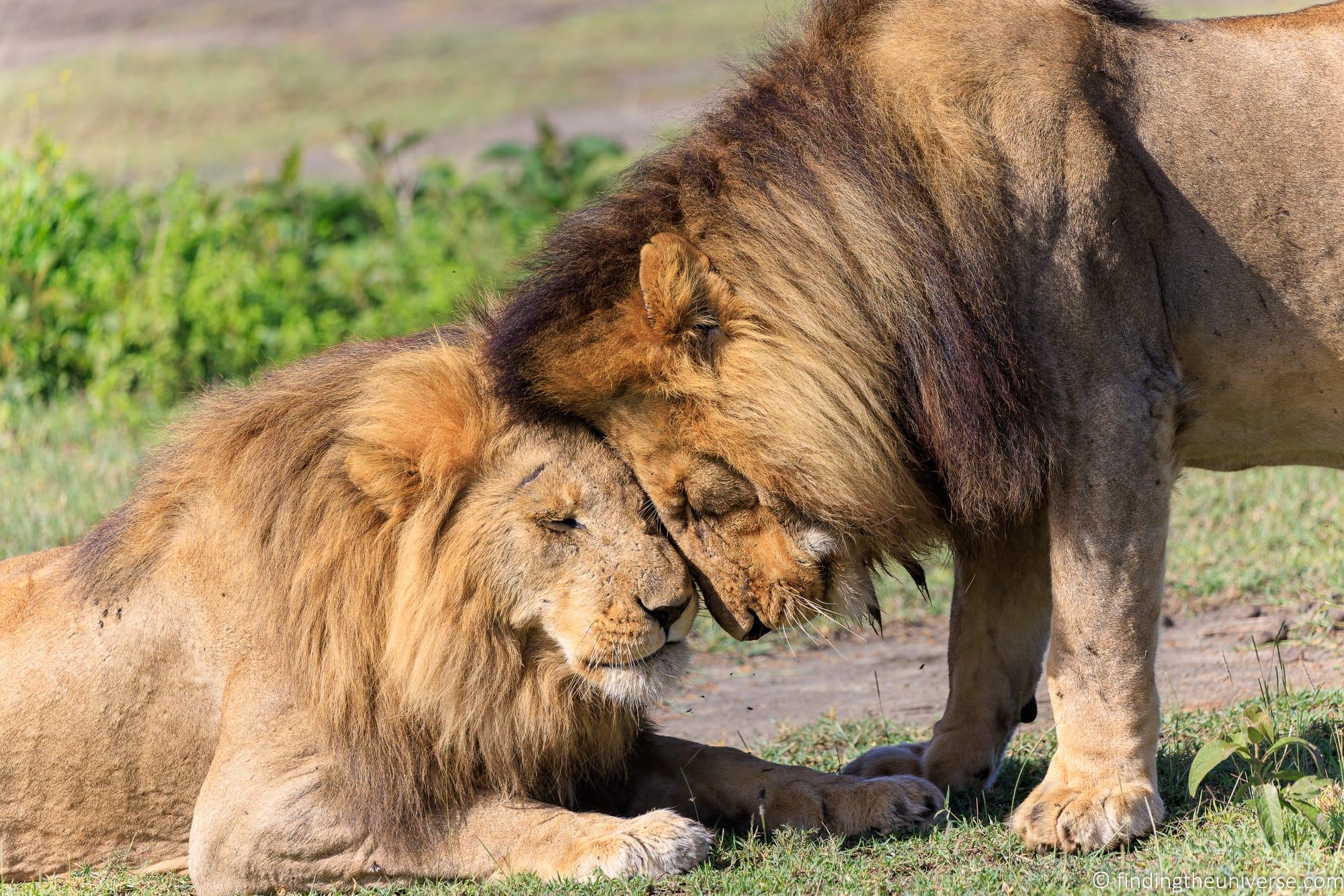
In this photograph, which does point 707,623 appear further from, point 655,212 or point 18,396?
point 18,396

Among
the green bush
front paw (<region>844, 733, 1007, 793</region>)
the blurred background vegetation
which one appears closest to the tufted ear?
the blurred background vegetation

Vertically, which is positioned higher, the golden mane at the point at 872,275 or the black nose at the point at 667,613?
the golden mane at the point at 872,275

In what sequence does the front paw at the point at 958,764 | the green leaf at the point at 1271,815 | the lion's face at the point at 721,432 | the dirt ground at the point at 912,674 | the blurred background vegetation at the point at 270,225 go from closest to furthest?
the green leaf at the point at 1271,815 < the lion's face at the point at 721,432 < the front paw at the point at 958,764 < the dirt ground at the point at 912,674 < the blurred background vegetation at the point at 270,225

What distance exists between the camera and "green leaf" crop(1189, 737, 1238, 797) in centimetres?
282

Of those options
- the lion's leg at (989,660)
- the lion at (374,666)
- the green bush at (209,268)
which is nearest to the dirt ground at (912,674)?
the lion's leg at (989,660)

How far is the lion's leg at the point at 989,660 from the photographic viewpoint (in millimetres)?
3479

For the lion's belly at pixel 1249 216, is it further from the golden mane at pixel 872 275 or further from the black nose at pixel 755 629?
the black nose at pixel 755 629

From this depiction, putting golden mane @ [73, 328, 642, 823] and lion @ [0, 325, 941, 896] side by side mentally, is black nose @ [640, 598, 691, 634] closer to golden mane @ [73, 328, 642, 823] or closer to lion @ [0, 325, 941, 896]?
lion @ [0, 325, 941, 896]

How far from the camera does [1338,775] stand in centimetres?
315

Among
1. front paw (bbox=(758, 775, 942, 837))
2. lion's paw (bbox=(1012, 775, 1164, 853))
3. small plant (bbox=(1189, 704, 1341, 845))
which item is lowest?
front paw (bbox=(758, 775, 942, 837))

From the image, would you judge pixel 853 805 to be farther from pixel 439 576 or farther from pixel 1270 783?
pixel 439 576

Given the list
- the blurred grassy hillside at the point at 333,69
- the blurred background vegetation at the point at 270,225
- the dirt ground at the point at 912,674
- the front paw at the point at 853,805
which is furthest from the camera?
→ the blurred grassy hillside at the point at 333,69

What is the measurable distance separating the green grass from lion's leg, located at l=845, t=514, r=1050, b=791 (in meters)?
0.09

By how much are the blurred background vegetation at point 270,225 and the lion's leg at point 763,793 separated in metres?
1.14
